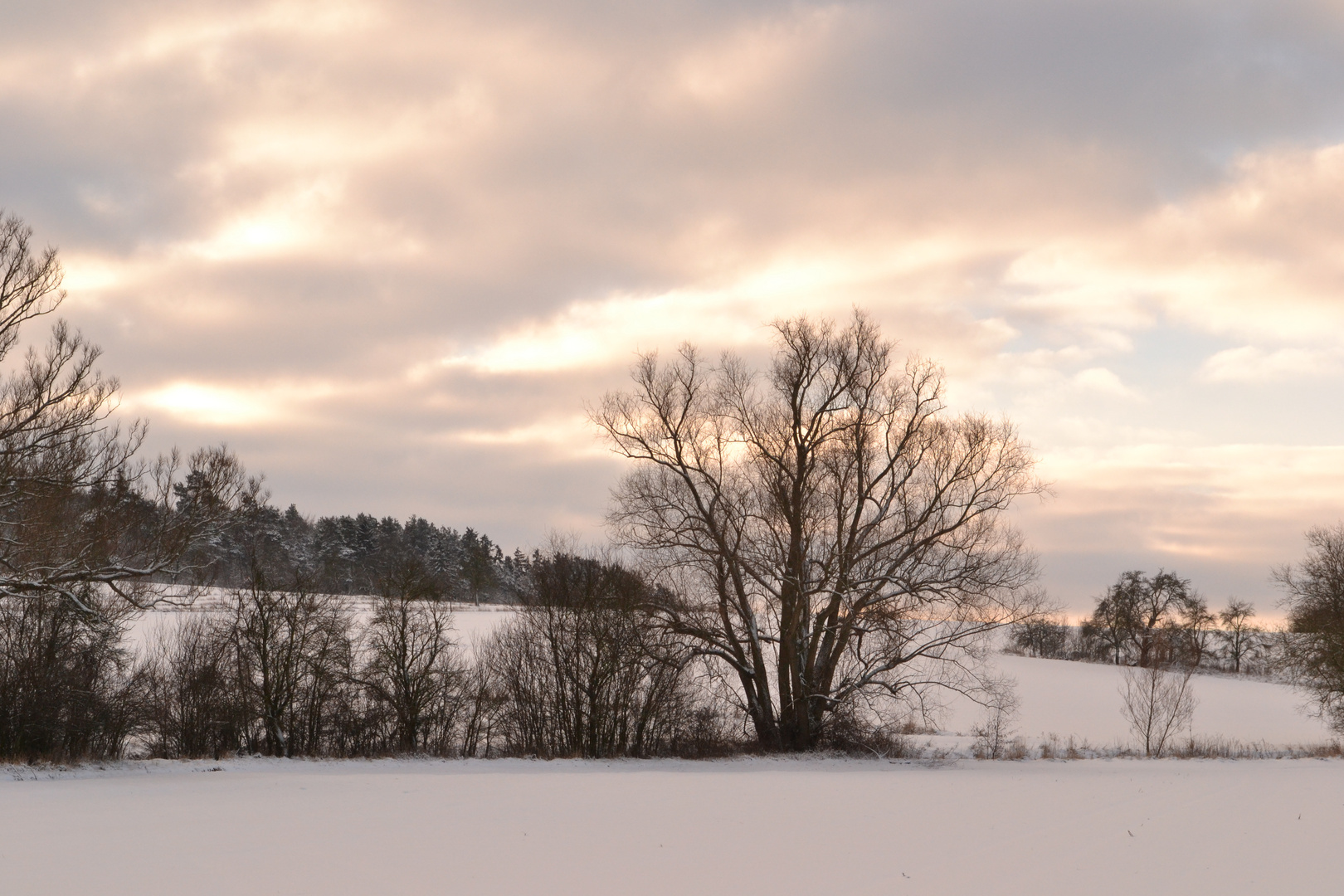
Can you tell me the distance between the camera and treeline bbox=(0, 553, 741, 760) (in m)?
22.0

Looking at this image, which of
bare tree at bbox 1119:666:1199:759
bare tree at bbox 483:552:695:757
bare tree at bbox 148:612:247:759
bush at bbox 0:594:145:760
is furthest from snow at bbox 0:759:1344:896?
bare tree at bbox 1119:666:1199:759

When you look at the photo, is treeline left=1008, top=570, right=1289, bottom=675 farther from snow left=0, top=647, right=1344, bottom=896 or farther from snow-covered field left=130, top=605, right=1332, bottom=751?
snow left=0, top=647, right=1344, bottom=896

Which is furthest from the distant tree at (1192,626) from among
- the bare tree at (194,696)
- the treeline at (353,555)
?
the bare tree at (194,696)

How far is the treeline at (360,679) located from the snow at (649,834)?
305 cm

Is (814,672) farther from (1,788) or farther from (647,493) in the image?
(1,788)

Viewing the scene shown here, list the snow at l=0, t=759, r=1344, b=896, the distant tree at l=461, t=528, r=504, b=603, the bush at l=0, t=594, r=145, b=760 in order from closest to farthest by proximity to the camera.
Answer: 1. the snow at l=0, t=759, r=1344, b=896
2. the bush at l=0, t=594, r=145, b=760
3. the distant tree at l=461, t=528, r=504, b=603

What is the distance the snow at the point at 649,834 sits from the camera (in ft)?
33.8

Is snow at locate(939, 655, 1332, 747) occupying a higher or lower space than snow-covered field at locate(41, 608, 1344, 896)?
lower

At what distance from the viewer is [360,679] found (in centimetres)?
2589

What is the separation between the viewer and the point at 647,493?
2805 centimetres

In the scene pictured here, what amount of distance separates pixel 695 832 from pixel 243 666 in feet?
53.7

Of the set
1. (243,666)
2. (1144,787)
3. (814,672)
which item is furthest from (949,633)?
(243,666)

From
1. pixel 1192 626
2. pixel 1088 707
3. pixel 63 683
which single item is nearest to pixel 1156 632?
pixel 1192 626

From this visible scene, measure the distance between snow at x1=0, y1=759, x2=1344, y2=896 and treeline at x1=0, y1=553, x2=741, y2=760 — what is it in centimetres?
305
